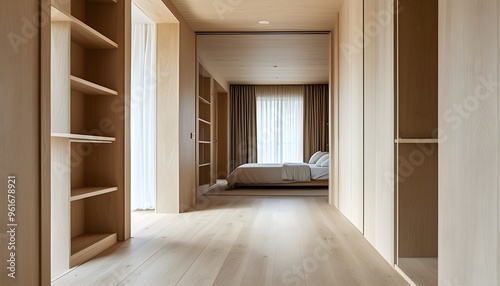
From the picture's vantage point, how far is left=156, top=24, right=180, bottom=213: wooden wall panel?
473 cm

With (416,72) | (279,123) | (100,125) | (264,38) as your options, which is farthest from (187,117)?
(279,123)

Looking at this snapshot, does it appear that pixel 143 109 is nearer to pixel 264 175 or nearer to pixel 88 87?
pixel 88 87

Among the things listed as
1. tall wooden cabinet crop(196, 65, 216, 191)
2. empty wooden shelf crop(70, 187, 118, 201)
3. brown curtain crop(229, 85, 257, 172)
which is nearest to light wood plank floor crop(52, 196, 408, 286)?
empty wooden shelf crop(70, 187, 118, 201)

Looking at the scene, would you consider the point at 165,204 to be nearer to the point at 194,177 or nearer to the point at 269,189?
the point at 194,177

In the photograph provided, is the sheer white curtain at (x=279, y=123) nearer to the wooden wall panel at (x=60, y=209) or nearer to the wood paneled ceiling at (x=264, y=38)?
the wood paneled ceiling at (x=264, y=38)

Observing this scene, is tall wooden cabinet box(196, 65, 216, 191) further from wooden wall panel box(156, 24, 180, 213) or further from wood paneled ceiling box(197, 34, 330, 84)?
wooden wall panel box(156, 24, 180, 213)

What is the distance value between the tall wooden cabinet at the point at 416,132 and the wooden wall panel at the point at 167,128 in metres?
2.72

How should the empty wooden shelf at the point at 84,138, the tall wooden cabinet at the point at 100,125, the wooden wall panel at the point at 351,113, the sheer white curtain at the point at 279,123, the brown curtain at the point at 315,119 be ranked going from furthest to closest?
1. the sheer white curtain at the point at 279,123
2. the brown curtain at the point at 315,119
3. the wooden wall panel at the point at 351,113
4. the tall wooden cabinet at the point at 100,125
5. the empty wooden shelf at the point at 84,138

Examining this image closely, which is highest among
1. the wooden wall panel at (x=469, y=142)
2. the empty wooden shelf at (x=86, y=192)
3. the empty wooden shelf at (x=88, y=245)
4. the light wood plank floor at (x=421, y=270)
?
the wooden wall panel at (x=469, y=142)

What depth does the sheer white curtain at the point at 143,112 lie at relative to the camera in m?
4.93

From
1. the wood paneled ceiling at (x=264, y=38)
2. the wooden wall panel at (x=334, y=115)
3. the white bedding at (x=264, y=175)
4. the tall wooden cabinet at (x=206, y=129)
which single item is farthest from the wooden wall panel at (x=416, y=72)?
the tall wooden cabinet at (x=206, y=129)
